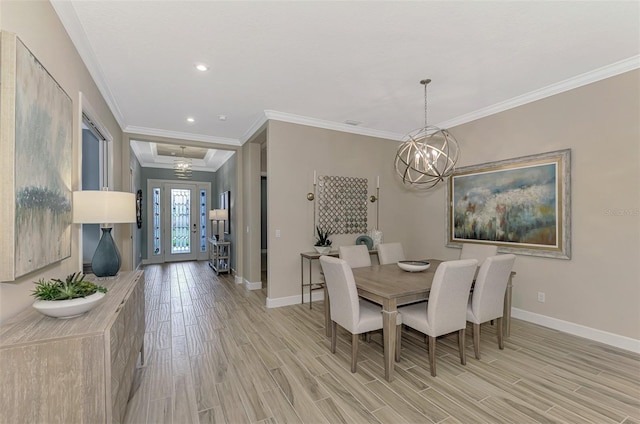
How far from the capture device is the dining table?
2311mm

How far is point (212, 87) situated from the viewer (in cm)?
332

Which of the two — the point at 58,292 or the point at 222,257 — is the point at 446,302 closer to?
the point at 58,292

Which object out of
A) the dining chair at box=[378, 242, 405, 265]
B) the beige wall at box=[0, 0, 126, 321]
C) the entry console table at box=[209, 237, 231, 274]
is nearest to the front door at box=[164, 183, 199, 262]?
the entry console table at box=[209, 237, 231, 274]

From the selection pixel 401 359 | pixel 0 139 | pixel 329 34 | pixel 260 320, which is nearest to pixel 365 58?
pixel 329 34

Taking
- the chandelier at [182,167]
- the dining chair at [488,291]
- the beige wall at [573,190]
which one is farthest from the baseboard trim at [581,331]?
the chandelier at [182,167]

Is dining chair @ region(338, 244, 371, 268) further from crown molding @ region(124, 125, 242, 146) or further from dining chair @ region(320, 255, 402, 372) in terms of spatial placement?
crown molding @ region(124, 125, 242, 146)

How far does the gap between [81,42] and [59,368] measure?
2.48 m

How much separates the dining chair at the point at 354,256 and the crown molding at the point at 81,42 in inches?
122

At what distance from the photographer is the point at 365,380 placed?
2359 mm

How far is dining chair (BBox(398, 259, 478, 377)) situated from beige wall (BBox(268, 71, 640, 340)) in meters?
1.74

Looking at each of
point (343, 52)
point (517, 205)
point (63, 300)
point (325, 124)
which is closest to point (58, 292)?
point (63, 300)

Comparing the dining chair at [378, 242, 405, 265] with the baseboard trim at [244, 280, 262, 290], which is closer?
the dining chair at [378, 242, 405, 265]

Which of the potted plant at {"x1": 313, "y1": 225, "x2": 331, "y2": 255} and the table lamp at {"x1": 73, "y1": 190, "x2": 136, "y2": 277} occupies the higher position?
the table lamp at {"x1": 73, "y1": 190, "x2": 136, "y2": 277}

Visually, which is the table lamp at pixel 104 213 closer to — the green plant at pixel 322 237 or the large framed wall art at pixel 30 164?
the large framed wall art at pixel 30 164
